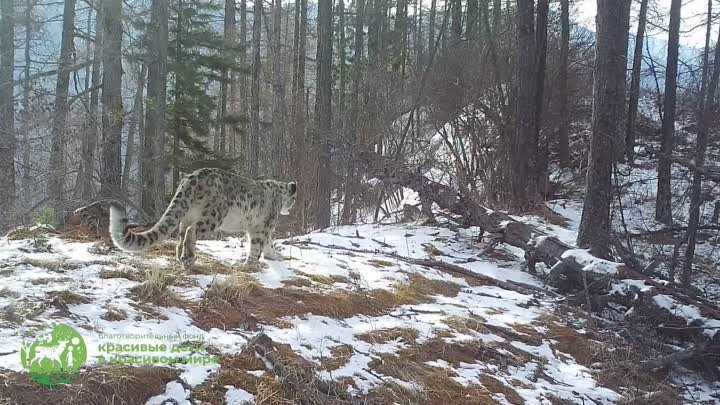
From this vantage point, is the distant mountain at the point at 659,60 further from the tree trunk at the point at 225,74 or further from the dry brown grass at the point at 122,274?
the tree trunk at the point at 225,74

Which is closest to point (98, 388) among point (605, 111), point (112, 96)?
point (605, 111)

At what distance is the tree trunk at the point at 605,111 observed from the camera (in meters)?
8.09

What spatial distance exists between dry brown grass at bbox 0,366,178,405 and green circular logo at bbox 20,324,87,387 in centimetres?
5

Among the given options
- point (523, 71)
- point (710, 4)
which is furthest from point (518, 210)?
point (710, 4)

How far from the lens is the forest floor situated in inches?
137

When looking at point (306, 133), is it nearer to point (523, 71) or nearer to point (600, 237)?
point (523, 71)

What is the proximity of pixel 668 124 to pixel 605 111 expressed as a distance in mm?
9937

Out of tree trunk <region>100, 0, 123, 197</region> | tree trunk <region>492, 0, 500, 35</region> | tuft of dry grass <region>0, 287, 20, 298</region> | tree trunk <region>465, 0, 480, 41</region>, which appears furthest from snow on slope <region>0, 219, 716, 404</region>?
tree trunk <region>492, 0, 500, 35</region>

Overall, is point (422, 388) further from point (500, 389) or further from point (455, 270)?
point (455, 270)

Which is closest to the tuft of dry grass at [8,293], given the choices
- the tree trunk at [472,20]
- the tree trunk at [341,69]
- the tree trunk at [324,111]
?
the tree trunk at [324,111]

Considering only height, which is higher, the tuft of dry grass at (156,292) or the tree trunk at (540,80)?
the tree trunk at (540,80)

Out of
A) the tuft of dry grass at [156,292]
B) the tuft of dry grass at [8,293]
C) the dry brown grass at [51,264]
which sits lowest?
the tuft of dry grass at [156,292]

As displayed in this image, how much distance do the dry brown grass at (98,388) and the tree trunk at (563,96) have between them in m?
15.3

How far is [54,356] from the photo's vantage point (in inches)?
127
